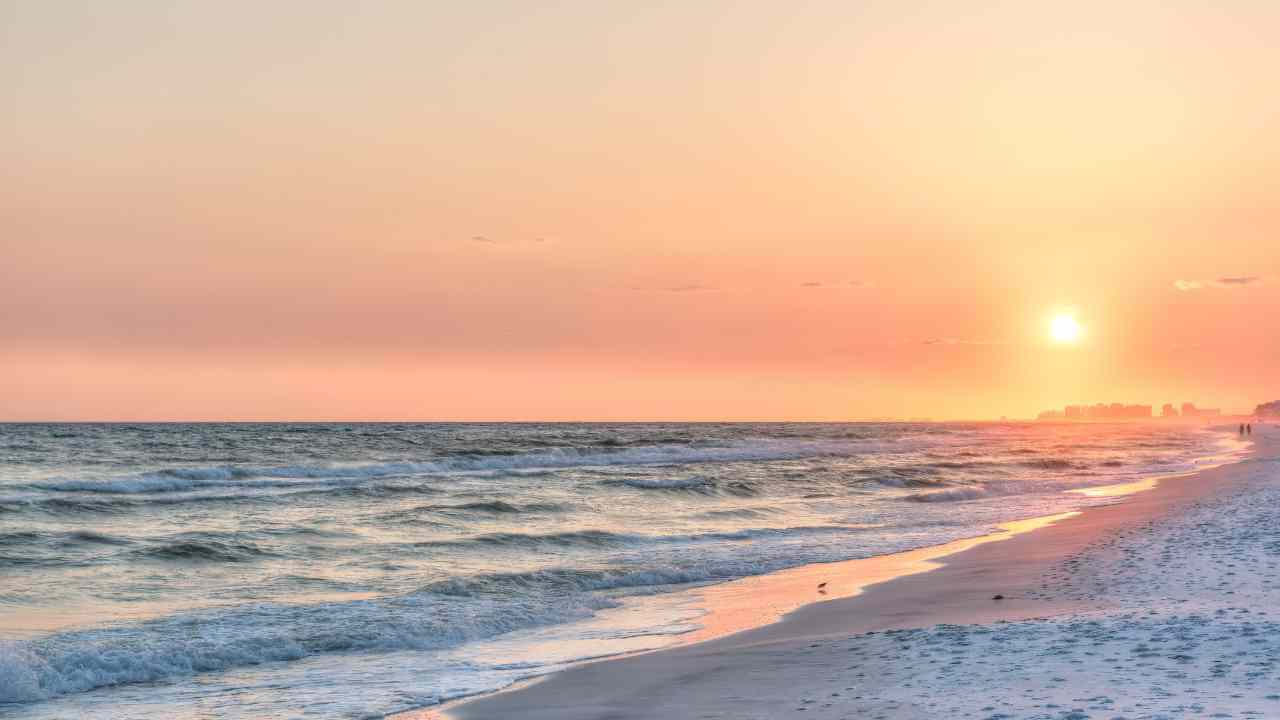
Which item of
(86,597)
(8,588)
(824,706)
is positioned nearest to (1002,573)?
(824,706)

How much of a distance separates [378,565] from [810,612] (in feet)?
31.6

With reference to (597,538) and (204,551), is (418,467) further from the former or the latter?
(204,551)

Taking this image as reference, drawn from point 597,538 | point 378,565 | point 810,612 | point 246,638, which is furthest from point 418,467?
point 810,612

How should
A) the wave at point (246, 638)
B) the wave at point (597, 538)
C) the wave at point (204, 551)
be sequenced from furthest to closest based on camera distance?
the wave at point (597, 538)
the wave at point (204, 551)
the wave at point (246, 638)

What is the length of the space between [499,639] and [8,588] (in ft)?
31.0

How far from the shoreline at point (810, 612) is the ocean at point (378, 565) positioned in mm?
668

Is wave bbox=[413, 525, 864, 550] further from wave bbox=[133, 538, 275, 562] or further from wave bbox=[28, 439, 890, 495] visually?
wave bbox=[28, 439, 890, 495]


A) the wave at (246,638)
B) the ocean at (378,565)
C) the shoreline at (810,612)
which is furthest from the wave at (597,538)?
the wave at (246,638)

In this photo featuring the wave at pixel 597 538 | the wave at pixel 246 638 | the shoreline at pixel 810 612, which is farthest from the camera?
the wave at pixel 597 538

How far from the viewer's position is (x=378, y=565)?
21.3 meters

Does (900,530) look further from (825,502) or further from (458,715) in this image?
(458,715)

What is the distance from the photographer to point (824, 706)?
9281mm

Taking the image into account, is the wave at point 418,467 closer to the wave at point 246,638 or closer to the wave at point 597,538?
the wave at point 597,538

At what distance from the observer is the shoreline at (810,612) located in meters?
10.6
